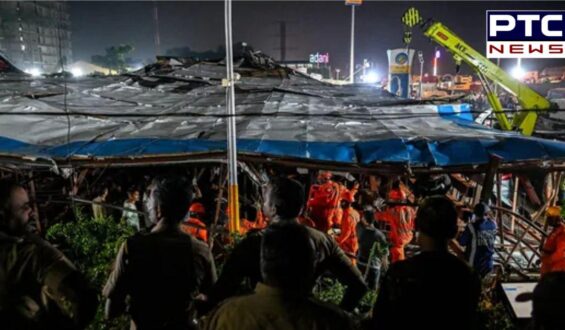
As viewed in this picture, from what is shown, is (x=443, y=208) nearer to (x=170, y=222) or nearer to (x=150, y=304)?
(x=170, y=222)

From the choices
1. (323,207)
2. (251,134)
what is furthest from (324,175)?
(251,134)

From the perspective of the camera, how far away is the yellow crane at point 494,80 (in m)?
12.6

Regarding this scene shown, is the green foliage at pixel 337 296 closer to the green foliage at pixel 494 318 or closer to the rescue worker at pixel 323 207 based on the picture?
the green foliage at pixel 494 318

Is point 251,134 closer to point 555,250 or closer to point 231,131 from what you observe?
point 231,131

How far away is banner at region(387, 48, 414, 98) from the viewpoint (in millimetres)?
20188

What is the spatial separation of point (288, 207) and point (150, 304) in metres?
1.02

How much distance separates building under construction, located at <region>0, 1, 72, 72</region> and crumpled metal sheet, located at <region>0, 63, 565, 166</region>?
59610 mm

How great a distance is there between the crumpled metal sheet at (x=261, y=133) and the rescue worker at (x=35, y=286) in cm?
346

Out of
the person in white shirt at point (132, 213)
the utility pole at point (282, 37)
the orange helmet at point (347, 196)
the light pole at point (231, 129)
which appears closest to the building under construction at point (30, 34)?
the utility pole at point (282, 37)

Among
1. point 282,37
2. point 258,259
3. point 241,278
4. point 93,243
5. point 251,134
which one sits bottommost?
point 93,243

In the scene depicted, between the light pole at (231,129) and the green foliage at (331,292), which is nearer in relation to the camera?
the green foliage at (331,292)

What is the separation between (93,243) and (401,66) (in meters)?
18.0

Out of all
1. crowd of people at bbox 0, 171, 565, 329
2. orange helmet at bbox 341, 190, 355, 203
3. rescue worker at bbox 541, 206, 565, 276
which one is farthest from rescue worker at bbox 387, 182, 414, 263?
Answer: crowd of people at bbox 0, 171, 565, 329

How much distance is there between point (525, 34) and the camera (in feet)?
36.4
